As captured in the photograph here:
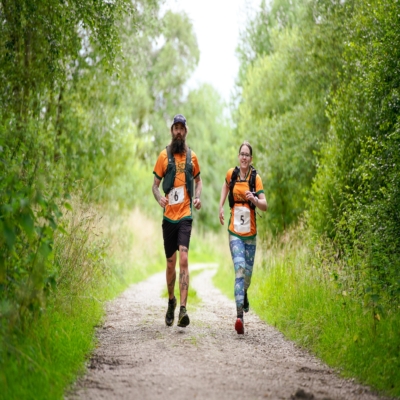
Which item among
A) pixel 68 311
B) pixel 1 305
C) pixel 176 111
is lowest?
pixel 1 305

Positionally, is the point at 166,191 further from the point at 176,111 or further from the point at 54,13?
the point at 176,111

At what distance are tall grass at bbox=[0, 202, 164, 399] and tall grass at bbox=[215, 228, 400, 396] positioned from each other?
8.42ft

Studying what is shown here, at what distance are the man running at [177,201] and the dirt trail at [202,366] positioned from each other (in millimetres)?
623

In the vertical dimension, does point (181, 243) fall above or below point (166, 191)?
below

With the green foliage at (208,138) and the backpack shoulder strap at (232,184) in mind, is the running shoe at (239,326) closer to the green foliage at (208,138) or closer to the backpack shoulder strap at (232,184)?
the backpack shoulder strap at (232,184)

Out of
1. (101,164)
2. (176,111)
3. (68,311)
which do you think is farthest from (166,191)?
(176,111)

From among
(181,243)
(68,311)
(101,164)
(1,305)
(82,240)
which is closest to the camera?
(1,305)

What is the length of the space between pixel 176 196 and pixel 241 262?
4.06ft

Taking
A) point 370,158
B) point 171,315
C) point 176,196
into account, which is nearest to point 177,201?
point 176,196

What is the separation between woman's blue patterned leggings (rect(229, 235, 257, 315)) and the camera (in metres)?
7.27

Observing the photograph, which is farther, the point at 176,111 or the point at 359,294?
the point at 176,111

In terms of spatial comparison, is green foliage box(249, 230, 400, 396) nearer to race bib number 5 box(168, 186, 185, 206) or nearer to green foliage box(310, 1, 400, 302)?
green foliage box(310, 1, 400, 302)

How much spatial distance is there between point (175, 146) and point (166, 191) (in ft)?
2.07

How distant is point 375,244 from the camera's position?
6.73 meters
